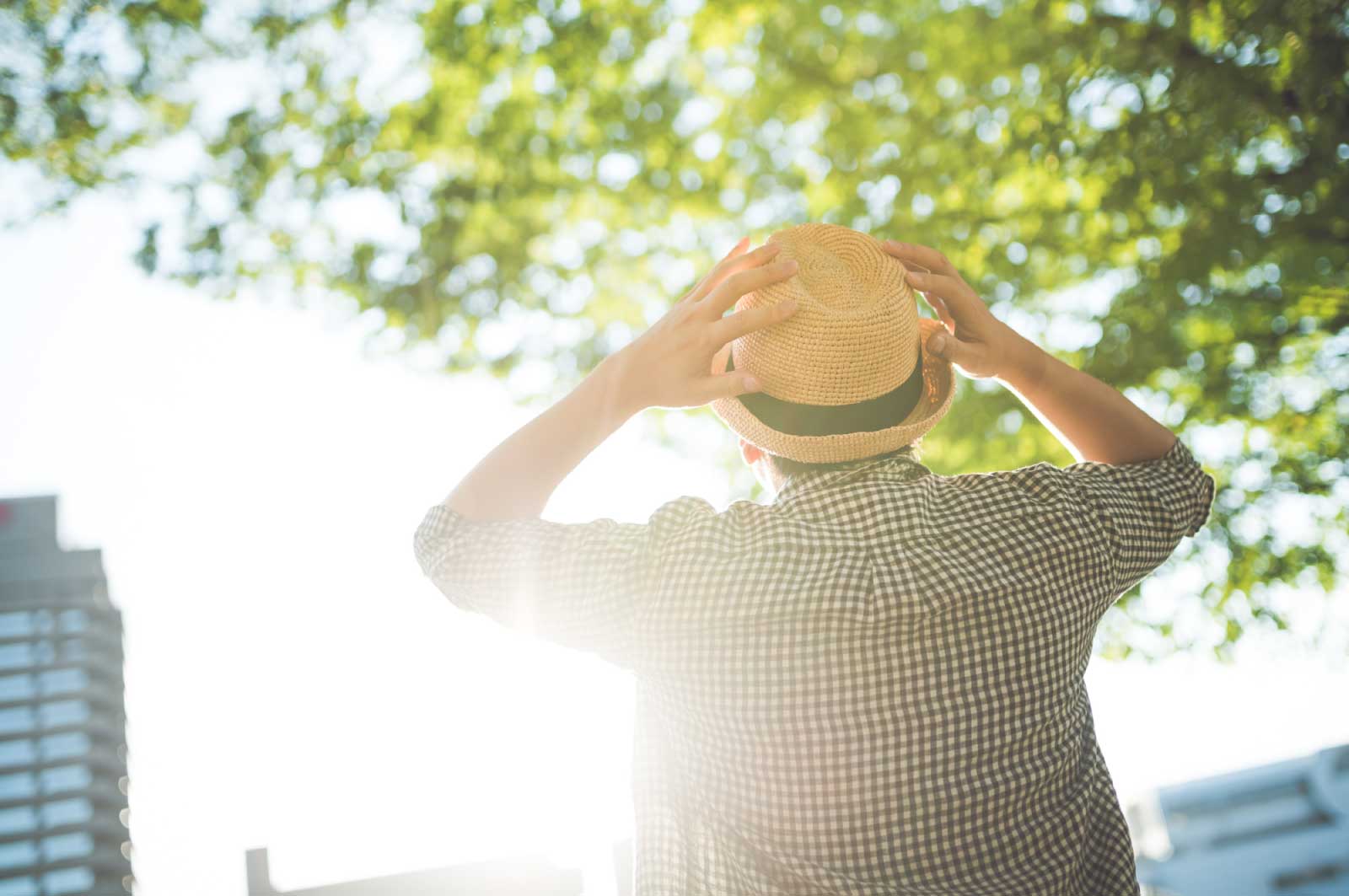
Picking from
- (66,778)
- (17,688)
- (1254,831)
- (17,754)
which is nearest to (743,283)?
(1254,831)

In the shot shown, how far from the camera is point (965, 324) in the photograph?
158 centimetres

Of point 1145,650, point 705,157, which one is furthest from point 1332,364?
point 705,157

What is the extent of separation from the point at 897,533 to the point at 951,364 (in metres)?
0.42

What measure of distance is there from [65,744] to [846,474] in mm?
65992

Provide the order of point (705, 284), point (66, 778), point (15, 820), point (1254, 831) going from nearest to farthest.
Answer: point (705, 284), point (1254, 831), point (15, 820), point (66, 778)

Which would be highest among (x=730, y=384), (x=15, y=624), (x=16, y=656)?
(x=15, y=624)

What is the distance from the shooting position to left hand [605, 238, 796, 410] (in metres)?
1.36

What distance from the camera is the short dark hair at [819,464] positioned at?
1.46m

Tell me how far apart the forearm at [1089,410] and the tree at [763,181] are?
3.82m

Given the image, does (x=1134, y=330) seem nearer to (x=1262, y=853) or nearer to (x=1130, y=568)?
(x=1130, y=568)

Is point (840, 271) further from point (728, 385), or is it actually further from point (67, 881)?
point (67, 881)

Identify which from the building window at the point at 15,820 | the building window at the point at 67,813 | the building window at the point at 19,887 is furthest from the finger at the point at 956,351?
the building window at the point at 15,820

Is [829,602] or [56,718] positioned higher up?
[56,718]

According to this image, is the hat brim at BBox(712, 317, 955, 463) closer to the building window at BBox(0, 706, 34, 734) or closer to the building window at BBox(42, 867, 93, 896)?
the building window at BBox(42, 867, 93, 896)
